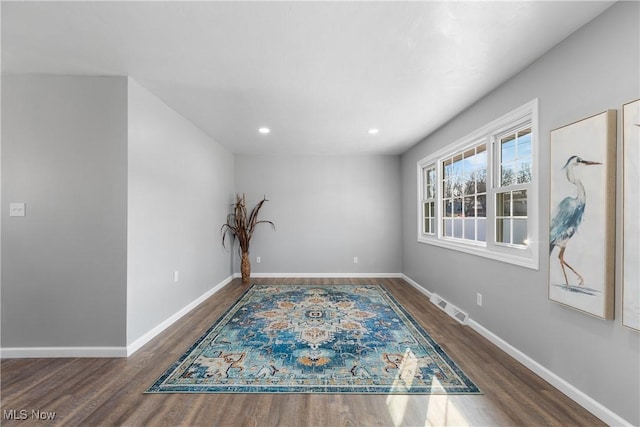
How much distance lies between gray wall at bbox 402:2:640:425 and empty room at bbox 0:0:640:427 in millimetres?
14

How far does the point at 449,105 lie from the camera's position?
311cm

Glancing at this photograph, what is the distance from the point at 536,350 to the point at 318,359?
1743 mm

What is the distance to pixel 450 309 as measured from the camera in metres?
3.45

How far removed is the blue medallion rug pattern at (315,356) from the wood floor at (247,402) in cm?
10

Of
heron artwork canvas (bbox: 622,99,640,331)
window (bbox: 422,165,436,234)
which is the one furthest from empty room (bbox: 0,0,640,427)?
window (bbox: 422,165,436,234)

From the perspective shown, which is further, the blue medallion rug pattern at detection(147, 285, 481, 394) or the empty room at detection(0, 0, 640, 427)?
the blue medallion rug pattern at detection(147, 285, 481, 394)

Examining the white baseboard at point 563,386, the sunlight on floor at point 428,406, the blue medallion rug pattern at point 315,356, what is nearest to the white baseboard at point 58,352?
the blue medallion rug pattern at point 315,356

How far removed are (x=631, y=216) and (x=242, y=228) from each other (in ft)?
16.1

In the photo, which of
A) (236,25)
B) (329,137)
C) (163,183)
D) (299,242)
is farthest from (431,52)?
(299,242)

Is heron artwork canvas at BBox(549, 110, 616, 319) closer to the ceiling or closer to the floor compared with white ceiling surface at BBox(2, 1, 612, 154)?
closer to the floor

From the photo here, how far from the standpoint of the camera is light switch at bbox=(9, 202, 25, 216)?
2.47 m

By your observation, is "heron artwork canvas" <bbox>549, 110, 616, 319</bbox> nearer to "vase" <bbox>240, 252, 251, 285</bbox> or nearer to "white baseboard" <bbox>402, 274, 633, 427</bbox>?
"white baseboard" <bbox>402, 274, 633, 427</bbox>

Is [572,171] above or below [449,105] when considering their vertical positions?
below

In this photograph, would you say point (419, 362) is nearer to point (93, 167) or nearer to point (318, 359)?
point (318, 359)
